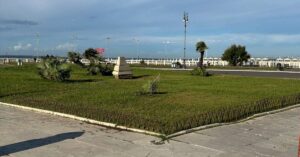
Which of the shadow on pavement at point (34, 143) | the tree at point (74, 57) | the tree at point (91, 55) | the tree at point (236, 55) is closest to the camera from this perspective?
the shadow on pavement at point (34, 143)

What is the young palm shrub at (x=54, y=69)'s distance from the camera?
2292cm

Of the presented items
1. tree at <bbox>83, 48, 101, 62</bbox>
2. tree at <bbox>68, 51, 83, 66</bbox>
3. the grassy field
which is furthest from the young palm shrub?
tree at <bbox>68, 51, 83, 66</bbox>

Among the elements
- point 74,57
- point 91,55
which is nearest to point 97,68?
point 91,55

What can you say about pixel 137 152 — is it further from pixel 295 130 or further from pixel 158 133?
pixel 295 130

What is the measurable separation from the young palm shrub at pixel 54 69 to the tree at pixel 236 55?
4433cm

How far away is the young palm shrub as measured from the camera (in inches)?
902

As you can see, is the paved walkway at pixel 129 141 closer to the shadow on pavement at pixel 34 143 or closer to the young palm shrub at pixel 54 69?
the shadow on pavement at pixel 34 143

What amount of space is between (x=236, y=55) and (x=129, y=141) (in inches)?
2302

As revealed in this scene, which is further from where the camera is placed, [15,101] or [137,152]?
[15,101]

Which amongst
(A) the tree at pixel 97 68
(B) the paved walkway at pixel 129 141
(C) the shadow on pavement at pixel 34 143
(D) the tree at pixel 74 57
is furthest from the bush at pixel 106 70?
(C) the shadow on pavement at pixel 34 143

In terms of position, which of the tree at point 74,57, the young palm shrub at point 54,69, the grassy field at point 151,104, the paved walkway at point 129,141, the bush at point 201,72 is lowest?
the paved walkway at point 129,141

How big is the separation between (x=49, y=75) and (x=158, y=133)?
1504cm

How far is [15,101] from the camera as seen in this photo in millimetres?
14617

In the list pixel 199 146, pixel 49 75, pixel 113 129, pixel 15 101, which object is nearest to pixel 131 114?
A: pixel 113 129
